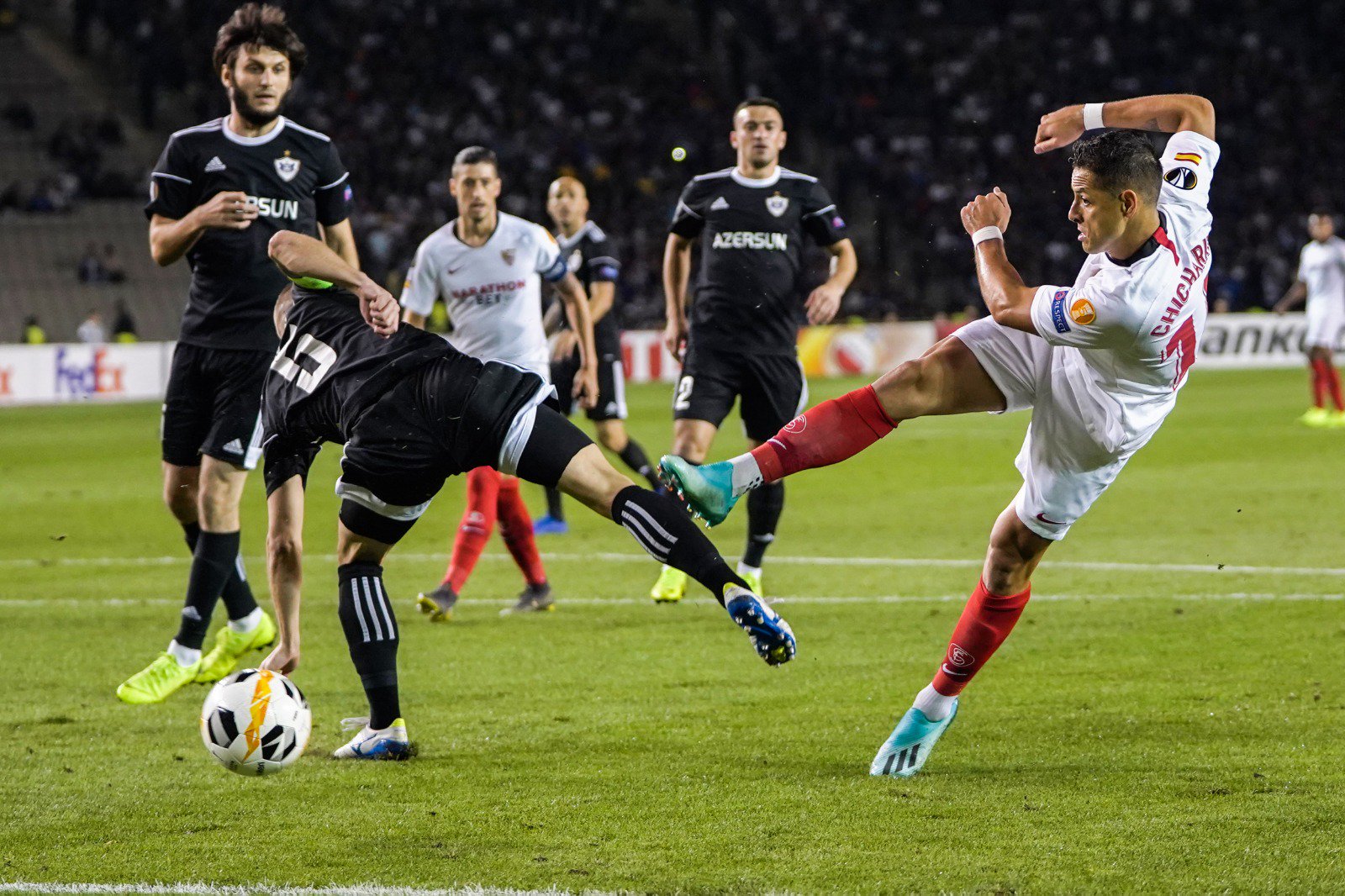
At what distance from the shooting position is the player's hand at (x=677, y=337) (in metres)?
8.78

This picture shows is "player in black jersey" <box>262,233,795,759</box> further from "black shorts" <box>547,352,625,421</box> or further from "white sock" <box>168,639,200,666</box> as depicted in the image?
"black shorts" <box>547,352,625,421</box>

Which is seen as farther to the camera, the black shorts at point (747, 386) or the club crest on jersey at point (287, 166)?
the black shorts at point (747, 386)

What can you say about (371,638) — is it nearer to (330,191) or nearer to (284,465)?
(284,465)

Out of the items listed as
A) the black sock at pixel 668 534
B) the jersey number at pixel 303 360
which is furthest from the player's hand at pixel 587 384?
the black sock at pixel 668 534

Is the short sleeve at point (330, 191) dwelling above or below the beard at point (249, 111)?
below

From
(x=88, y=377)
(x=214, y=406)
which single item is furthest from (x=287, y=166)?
(x=88, y=377)

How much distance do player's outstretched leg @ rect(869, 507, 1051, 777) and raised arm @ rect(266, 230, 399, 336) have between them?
76.6 inches

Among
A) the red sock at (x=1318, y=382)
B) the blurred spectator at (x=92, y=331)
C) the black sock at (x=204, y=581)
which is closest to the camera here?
the black sock at (x=204, y=581)

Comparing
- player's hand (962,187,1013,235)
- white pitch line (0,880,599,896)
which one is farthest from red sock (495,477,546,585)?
white pitch line (0,880,599,896)

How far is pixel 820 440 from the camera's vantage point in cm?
503

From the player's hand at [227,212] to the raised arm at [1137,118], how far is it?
2856 millimetres

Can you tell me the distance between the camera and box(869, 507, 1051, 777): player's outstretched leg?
191 inches

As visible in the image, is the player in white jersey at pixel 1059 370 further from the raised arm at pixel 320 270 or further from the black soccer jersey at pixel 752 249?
the black soccer jersey at pixel 752 249

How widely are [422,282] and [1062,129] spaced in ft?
13.3
